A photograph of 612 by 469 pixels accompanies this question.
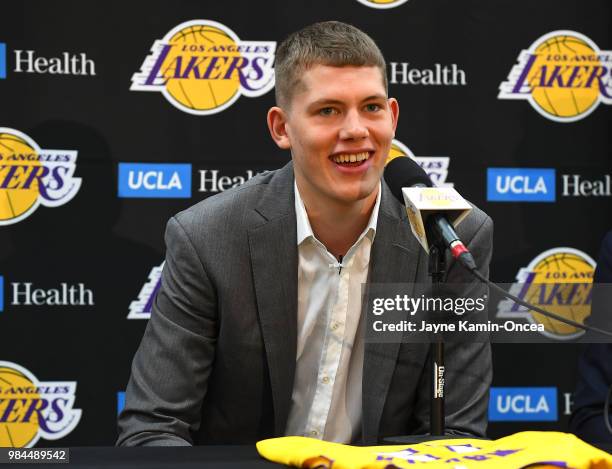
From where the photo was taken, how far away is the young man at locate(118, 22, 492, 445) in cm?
179

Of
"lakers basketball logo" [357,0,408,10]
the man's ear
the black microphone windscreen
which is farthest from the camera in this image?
"lakers basketball logo" [357,0,408,10]

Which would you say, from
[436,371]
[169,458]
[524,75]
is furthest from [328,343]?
[524,75]

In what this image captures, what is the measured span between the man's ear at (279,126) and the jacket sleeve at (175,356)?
1.02 feet

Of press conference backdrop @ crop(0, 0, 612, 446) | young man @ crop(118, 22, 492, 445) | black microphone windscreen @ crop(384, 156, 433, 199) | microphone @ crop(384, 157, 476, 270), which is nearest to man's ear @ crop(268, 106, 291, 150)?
young man @ crop(118, 22, 492, 445)

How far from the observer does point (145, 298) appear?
2768 mm

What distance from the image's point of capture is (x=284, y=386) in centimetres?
188

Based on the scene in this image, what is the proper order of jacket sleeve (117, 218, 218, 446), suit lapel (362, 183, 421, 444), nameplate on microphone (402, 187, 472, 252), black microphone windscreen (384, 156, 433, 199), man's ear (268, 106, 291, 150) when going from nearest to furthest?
nameplate on microphone (402, 187, 472, 252) < black microphone windscreen (384, 156, 433, 199) < jacket sleeve (117, 218, 218, 446) < suit lapel (362, 183, 421, 444) < man's ear (268, 106, 291, 150)

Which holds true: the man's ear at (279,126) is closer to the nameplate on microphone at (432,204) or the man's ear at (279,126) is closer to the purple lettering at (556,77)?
the nameplate on microphone at (432,204)

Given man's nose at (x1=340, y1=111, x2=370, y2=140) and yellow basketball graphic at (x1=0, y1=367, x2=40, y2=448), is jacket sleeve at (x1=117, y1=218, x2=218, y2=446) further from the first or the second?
yellow basketball graphic at (x1=0, y1=367, x2=40, y2=448)

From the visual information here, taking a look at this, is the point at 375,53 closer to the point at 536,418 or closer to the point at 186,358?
the point at 186,358

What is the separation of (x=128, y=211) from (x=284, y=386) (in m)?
1.11

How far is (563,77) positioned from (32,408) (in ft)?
7.01

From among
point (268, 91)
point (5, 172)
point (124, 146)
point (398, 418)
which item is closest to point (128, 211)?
point (124, 146)

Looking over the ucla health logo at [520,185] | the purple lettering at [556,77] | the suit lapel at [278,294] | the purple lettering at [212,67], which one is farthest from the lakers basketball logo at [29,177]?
the purple lettering at [556,77]
